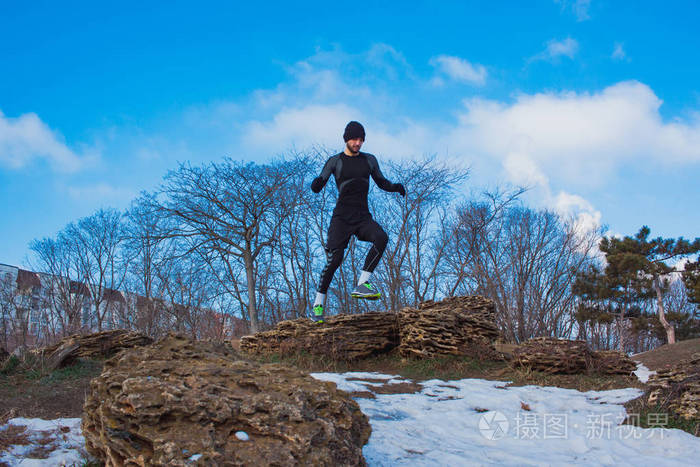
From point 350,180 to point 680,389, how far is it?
4.25 meters

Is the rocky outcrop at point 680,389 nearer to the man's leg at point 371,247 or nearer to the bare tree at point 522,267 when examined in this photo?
the man's leg at point 371,247

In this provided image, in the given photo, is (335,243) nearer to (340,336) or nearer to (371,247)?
(371,247)

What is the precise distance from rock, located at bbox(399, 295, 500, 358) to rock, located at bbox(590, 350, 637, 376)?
179 centimetres

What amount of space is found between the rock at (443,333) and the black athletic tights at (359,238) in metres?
2.74

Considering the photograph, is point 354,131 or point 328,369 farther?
point 328,369

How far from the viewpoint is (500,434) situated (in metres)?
3.76

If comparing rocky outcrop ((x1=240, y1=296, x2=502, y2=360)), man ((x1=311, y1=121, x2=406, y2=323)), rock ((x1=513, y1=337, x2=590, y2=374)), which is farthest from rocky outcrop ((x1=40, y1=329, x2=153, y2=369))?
rock ((x1=513, y1=337, x2=590, y2=374))

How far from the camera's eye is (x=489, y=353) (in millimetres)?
8477

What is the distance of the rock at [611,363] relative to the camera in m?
7.09

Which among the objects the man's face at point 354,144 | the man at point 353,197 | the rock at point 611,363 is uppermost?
the man's face at point 354,144

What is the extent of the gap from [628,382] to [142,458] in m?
6.65

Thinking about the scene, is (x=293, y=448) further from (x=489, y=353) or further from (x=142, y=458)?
(x=489, y=353)

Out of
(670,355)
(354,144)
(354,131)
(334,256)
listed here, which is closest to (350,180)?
(354,144)

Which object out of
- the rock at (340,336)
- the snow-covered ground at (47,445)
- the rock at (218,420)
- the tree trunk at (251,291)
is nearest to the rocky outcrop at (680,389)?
the rock at (218,420)
